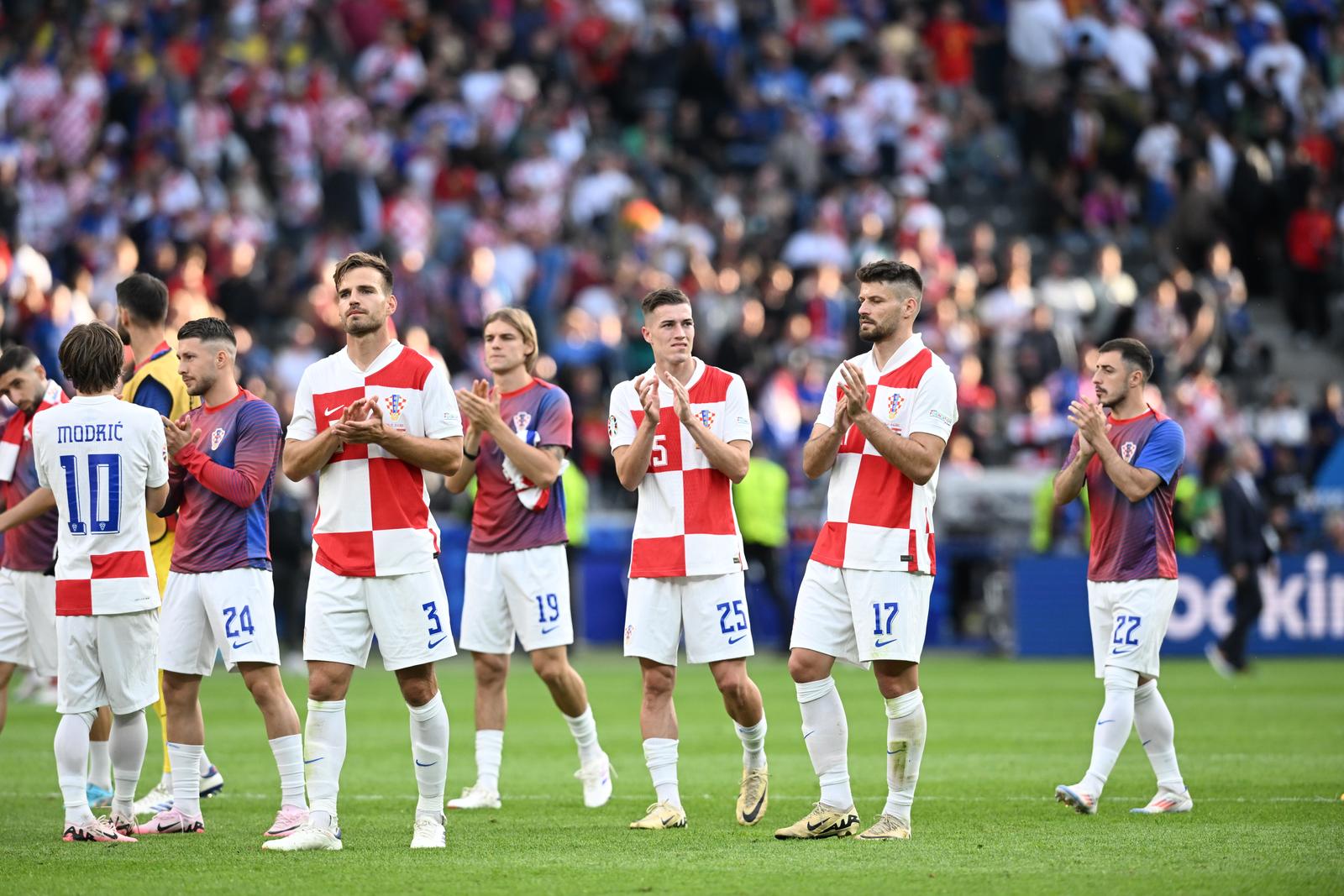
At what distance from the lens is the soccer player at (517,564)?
11.1 m

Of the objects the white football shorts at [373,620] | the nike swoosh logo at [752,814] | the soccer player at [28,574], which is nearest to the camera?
the white football shorts at [373,620]

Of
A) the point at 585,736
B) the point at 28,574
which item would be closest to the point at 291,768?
the point at 585,736

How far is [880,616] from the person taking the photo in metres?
9.24

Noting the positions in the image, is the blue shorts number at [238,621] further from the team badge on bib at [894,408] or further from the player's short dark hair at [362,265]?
the team badge on bib at [894,408]

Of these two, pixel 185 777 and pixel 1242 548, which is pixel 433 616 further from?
pixel 1242 548

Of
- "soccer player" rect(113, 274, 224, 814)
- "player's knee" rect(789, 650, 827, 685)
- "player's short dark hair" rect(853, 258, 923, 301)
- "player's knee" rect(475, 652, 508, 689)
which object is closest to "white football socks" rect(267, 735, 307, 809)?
"soccer player" rect(113, 274, 224, 814)

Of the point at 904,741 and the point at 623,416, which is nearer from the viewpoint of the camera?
the point at 904,741

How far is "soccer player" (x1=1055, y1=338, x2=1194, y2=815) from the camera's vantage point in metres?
10.5

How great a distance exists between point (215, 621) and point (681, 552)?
8.18 ft

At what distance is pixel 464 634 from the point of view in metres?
11.3

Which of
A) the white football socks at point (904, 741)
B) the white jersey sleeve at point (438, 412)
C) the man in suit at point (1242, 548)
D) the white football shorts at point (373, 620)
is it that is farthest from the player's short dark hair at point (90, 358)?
the man in suit at point (1242, 548)

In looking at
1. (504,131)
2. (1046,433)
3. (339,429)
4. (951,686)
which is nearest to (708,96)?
(504,131)

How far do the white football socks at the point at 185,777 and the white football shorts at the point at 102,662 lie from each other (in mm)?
439

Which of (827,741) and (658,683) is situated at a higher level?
(658,683)
